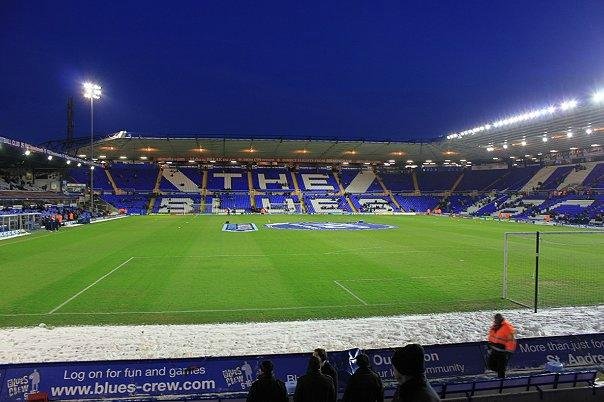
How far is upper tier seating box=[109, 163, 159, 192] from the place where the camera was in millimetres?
75562

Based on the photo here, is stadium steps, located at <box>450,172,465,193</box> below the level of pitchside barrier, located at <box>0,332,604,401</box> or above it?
above

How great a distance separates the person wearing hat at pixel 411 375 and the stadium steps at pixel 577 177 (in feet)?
232

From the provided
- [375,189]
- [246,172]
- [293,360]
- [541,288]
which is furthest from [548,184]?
[293,360]

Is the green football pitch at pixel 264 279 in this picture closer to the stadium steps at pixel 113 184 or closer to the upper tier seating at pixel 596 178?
the upper tier seating at pixel 596 178

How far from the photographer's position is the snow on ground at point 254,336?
9.59 m

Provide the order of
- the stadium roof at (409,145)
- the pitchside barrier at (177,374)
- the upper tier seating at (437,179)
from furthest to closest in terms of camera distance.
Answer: the upper tier seating at (437,179)
the stadium roof at (409,145)
the pitchside barrier at (177,374)

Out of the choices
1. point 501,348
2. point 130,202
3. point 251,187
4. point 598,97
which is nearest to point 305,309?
point 501,348

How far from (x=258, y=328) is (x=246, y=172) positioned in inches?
2905

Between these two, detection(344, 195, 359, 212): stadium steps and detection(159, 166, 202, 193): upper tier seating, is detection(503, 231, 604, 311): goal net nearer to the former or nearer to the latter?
detection(344, 195, 359, 212): stadium steps

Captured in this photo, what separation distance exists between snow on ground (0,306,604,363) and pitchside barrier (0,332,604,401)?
2.46m

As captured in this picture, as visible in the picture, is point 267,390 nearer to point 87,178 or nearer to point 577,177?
point 577,177

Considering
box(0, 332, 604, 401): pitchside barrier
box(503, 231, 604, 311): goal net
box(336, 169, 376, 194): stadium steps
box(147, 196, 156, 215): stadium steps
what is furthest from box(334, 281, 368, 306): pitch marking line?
box(336, 169, 376, 194): stadium steps

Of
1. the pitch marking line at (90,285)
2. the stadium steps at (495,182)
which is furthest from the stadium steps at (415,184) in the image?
the pitch marking line at (90,285)

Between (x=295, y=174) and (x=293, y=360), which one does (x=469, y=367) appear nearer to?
(x=293, y=360)
